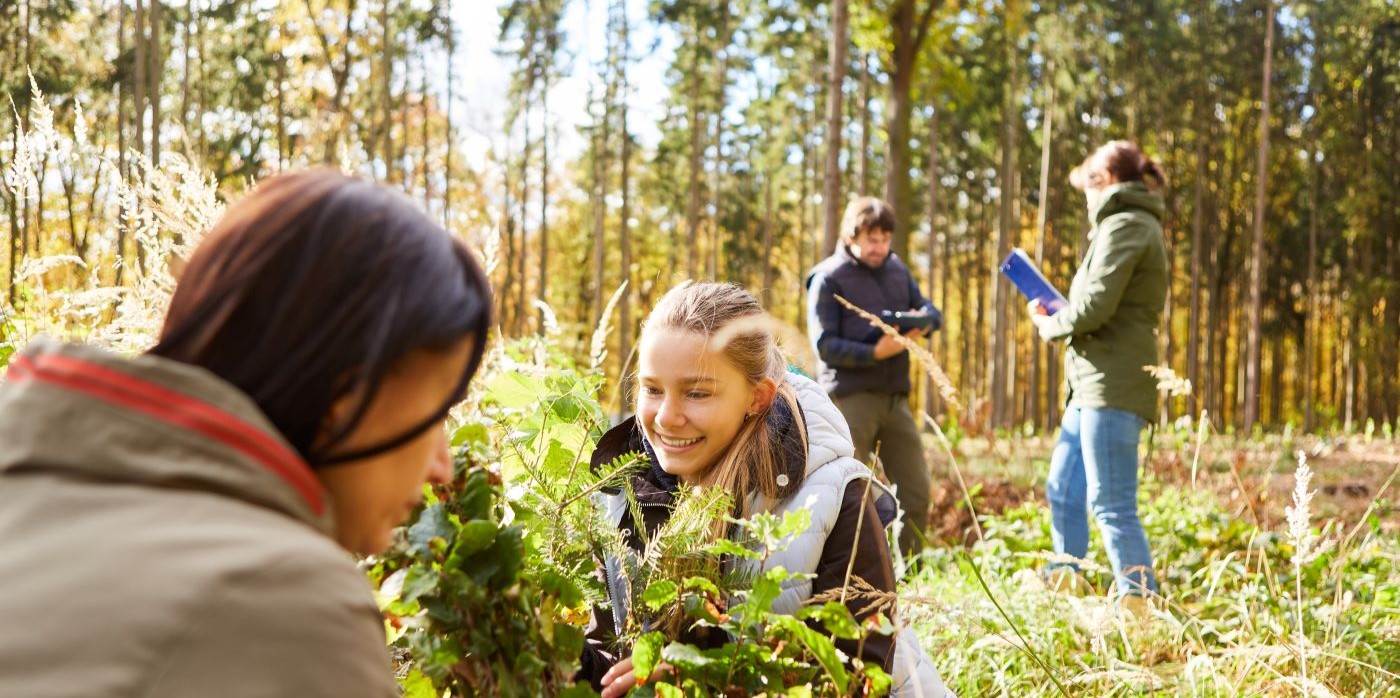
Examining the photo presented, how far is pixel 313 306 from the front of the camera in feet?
2.83

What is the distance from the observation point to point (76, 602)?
73 centimetres

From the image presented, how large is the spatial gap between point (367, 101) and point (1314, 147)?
23.1 m

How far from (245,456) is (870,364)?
4816 mm

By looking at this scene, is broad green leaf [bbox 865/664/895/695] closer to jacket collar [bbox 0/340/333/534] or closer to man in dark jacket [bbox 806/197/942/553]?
jacket collar [bbox 0/340/333/534]

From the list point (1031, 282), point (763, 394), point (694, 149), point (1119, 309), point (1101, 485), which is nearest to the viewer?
point (763, 394)

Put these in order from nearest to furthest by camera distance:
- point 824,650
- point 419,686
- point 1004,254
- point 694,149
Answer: point 824,650 < point 419,686 < point 1004,254 < point 694,149

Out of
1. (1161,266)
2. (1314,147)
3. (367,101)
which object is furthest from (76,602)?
(1314,147)

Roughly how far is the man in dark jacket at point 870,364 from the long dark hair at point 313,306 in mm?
4636

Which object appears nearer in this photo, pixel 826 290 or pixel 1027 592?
pixel 1027 592

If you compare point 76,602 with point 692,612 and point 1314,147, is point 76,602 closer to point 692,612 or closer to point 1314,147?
point 692,612

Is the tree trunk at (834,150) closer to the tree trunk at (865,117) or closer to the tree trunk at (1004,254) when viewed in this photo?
the tree trunk at (865,117)

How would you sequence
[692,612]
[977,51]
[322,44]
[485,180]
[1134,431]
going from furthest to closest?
[485,180] < [977,51] < [322,44] < [1134,431] < [692,612]

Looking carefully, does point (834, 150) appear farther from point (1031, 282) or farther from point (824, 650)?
point (824, 650)

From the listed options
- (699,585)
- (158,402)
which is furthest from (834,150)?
(158,402)
